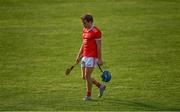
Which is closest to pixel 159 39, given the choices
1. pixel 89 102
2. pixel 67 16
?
pixel 67 16

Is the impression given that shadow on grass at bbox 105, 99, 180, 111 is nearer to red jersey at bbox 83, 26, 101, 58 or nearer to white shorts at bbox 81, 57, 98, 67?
white shorts at bbox 81, 57, 98, 67

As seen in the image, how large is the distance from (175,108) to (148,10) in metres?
13.2

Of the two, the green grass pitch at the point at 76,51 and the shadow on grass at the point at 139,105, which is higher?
the green grass pitch at the point at 76,51

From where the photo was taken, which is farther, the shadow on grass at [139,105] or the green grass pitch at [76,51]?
the green grass pitch at [76,51]

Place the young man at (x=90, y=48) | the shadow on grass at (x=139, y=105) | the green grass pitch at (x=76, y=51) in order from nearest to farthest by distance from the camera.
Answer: the shadow on grass at (x=139, y=105), the young man at (x=90, y=48), the green grass pitch at (x=76, y=51)

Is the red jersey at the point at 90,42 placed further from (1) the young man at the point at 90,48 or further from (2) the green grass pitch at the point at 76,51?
(2) the green grass pitch at the point at 76,51

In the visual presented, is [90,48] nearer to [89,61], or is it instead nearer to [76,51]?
[89,61]

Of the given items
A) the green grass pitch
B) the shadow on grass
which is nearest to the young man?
the shadow on grass

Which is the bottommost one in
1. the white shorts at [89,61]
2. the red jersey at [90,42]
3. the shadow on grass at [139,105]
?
the shadow on grass at [139,105]

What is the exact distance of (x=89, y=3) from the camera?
2891cm

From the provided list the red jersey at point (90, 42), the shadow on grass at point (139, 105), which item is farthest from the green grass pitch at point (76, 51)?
the red jersey at point (90, 42)

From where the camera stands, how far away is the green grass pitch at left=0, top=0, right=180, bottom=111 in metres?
15.8

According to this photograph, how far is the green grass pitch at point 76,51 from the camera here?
1576 centimetres

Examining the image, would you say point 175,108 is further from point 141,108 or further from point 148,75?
point 148,75
